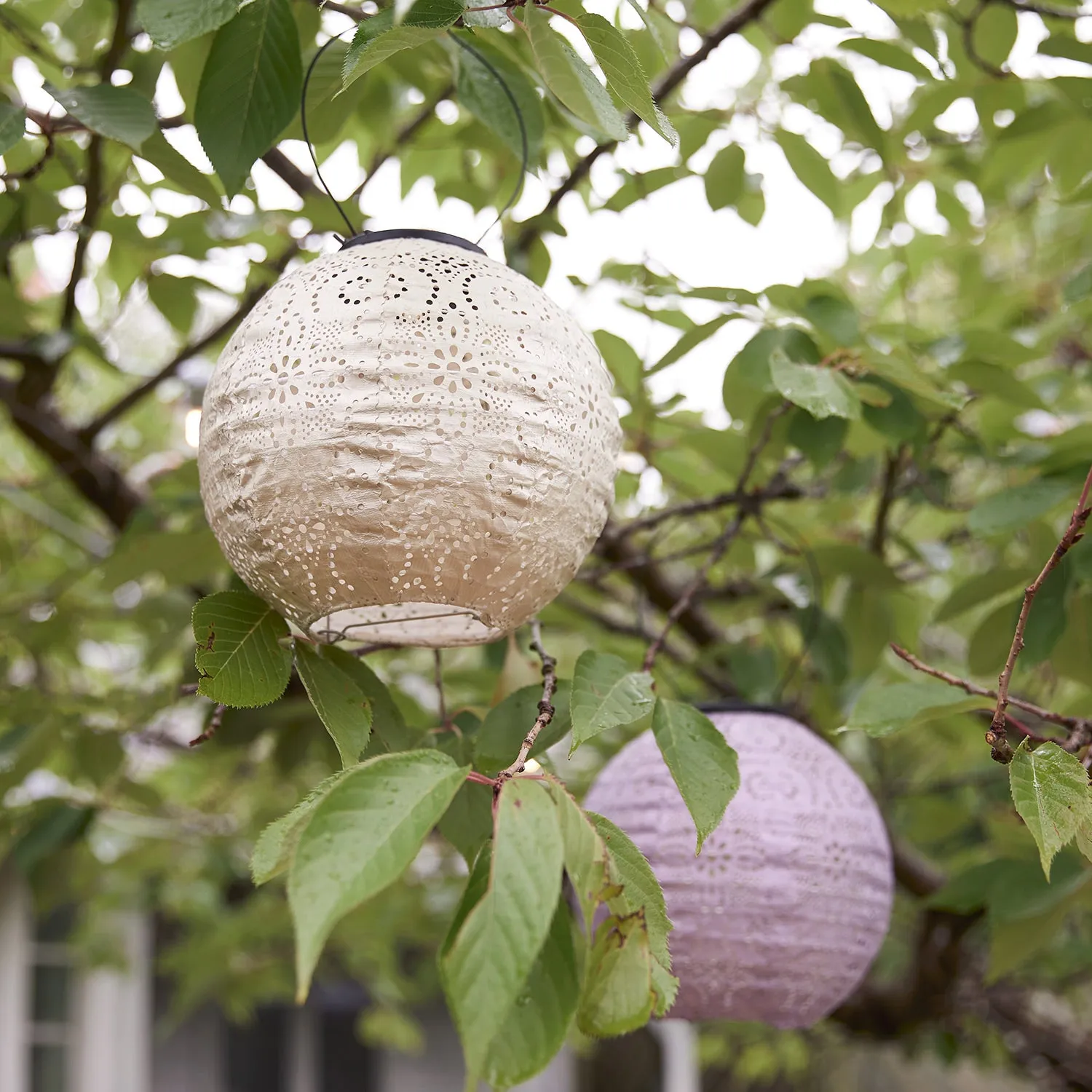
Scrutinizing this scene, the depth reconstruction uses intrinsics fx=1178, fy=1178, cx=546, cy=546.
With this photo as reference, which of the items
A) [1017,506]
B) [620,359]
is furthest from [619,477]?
[1017,506]

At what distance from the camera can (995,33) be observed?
1314 mm

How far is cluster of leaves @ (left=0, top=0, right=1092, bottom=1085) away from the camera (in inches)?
23.3

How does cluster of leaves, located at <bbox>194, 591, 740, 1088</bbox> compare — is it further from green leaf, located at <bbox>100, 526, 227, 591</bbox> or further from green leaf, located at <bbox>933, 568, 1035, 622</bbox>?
green leaf, located at <bbox>933, 568, 1035, 622</bbox>

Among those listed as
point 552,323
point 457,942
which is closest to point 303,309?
point 552,323

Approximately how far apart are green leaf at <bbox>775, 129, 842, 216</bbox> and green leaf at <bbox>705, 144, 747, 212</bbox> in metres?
0.05

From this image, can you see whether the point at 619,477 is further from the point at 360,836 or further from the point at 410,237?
the point at 360,836

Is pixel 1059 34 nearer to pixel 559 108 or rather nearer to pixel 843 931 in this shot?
pixel 559 108

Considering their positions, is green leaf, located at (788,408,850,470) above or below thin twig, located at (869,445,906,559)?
above

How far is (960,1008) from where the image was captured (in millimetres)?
2043

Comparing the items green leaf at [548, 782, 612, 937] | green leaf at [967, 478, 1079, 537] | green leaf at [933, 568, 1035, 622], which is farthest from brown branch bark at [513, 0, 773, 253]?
green leaf at [548, 782, 612, 937]

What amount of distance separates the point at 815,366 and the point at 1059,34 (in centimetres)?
58

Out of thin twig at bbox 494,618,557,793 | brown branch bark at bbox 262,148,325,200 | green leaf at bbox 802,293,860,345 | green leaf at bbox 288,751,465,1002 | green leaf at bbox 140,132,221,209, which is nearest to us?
green leaf at bbox 288,751,465,1002

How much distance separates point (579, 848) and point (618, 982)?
0.06 meters

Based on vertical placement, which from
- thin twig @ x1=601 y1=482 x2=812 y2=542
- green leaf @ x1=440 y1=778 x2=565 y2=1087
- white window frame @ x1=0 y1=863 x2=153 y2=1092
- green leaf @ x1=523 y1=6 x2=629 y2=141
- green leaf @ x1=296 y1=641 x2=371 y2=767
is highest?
green leaf @ x1=523 y1=6 x2=629 y2=141
